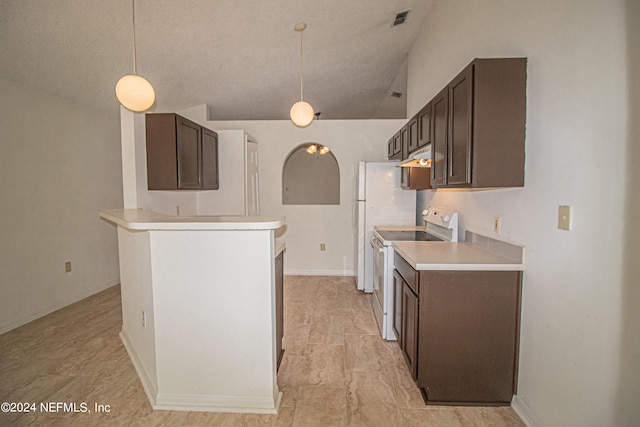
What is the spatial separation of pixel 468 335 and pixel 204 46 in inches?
136

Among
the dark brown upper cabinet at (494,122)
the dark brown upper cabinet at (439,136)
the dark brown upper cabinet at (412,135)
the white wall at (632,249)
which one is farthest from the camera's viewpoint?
the dark brown upper cabinet at (412,135)

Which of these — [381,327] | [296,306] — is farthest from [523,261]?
[296,306]

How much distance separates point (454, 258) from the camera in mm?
2021

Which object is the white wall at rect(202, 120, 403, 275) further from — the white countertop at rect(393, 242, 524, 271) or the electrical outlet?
the electrical outlet

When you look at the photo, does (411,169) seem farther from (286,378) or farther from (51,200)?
(51,200)

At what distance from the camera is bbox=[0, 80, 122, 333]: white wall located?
3.08m

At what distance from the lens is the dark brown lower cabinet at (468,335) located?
1877mm

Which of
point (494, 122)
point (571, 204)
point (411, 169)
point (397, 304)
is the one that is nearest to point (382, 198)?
point (411, 169)

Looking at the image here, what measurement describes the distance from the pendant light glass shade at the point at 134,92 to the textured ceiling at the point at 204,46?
72 centimetres

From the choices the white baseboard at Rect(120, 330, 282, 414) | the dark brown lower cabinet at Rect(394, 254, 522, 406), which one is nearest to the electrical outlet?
the dark brown lower cabinet at Rect(394, 254, 522, 406)

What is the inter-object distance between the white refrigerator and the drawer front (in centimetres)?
139

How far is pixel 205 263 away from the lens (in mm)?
1896

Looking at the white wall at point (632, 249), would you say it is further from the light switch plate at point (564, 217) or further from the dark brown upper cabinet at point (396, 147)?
the dark brown upper cabinet at point (396, 147)

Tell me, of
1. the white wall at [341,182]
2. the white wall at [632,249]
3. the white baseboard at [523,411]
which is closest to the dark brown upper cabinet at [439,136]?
the white wall at [632,249]
